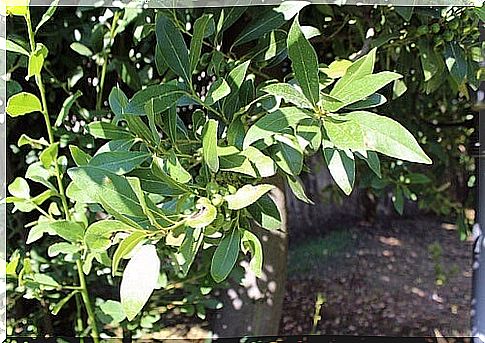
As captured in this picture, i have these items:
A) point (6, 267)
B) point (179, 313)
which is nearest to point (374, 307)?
point (179, 313)

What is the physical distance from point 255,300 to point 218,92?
0.70 m

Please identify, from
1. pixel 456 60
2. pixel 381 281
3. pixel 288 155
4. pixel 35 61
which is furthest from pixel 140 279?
pixel 381 281

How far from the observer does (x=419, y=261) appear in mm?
2322

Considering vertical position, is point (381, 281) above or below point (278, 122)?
below

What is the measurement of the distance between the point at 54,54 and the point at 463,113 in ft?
2.76

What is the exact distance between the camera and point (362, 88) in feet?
1.41

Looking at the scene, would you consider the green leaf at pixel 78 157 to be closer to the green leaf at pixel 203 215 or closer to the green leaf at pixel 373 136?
the green leaf at pixel 203 215

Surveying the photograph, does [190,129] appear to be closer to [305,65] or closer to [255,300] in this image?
[305,65]

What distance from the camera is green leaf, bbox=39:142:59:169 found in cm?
67

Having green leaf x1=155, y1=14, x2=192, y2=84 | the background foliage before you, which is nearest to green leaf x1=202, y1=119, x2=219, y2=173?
the background foliage

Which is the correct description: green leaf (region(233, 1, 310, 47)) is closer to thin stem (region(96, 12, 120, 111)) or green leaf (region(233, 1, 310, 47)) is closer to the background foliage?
the background foliage

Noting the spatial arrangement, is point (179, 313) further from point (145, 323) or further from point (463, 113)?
point (463, 113)

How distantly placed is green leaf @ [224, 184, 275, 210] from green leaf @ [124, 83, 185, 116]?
107 mm

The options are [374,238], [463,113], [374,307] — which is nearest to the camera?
[463,113]
